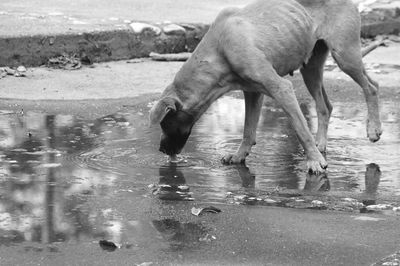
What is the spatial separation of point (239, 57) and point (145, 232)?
2.08 metres

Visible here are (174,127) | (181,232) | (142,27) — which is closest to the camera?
(181,232)

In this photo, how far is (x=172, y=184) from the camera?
7.12 meters

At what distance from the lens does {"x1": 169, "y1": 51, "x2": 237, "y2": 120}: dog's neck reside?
7.58 meters

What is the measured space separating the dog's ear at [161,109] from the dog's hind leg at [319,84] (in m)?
1.53

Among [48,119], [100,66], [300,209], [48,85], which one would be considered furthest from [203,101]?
[100,66]

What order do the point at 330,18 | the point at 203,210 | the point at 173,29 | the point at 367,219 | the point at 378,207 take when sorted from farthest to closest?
the point at 173,29, the point at 330,18, the point at 378,207, the point at 203,210, the point at 367,219

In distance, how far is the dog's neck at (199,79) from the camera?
7.58 metres

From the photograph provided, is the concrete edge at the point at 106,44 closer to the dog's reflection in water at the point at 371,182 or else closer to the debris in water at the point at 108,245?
the dog's reflection in water at the point at 371,182

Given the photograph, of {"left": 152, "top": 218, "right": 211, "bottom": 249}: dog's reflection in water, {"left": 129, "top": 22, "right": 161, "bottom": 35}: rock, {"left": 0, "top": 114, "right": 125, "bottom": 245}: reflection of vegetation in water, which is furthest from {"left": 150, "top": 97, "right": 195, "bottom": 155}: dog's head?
{"left": 129, "top": 22, "right": 161, "bottom": 35}: rock

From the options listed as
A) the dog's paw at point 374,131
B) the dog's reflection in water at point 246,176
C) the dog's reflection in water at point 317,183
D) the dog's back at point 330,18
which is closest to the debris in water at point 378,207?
the dog's reflection in water at point 317,183

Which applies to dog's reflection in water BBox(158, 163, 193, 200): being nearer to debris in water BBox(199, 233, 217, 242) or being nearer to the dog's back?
debris in water BBox(199, 233, 217, 242)

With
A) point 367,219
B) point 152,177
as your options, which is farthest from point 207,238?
point 152,177

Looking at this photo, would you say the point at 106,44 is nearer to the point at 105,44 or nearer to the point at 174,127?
the point at 105,44

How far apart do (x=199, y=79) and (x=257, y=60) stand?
48 centimetres
